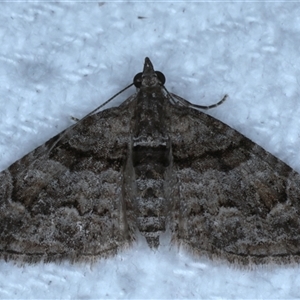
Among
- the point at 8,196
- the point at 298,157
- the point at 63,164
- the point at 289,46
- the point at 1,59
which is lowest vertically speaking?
the point at 8,196

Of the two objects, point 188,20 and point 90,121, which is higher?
point 188,20

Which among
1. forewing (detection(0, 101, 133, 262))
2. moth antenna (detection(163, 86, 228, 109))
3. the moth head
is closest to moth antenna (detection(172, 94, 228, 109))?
moth antenna (detection(163, 86, 228, 109))

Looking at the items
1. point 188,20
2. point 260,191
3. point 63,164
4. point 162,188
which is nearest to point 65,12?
point 188,20

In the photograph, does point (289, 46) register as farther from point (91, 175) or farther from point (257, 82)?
point (91, 175)

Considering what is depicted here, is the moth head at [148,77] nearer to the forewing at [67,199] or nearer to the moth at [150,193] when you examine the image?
the moth at [150,193]

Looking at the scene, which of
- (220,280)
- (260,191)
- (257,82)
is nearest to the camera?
(260,191)

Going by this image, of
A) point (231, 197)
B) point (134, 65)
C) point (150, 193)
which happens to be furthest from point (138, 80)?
point (231, 197)

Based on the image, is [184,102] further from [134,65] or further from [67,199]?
[67,199]

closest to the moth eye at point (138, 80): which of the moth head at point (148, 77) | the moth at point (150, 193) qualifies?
the moth head at point (148, 77)
